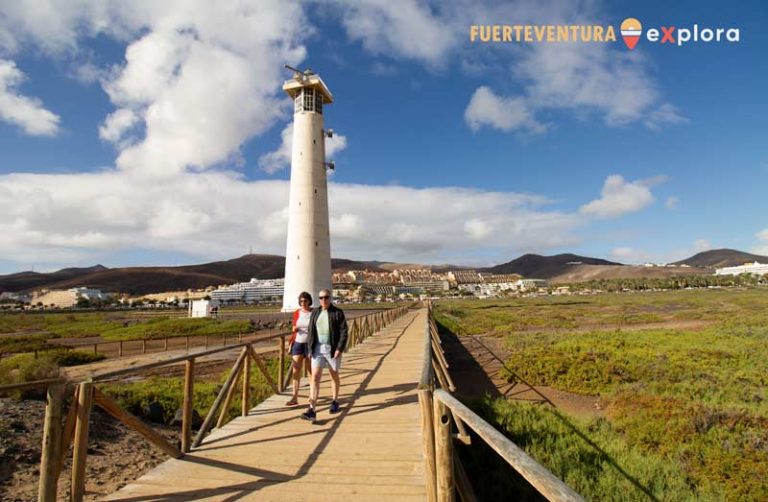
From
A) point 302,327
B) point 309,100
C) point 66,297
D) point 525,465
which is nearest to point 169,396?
point 302,327

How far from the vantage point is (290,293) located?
25062 millimetres

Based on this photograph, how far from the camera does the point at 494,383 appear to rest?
14.3 m

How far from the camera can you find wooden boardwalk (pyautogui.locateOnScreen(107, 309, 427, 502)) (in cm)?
357

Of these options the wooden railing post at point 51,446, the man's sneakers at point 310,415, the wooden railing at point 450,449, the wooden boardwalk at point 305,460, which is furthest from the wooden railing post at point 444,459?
the man's sneakers at point 310,415

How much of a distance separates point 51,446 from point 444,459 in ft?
9.78

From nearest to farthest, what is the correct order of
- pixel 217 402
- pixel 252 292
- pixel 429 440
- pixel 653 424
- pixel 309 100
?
1. pixel 429 440
2. pixel 217 402
3. pixel 653 424
4. pixel 309 100
5. pixel 252 292

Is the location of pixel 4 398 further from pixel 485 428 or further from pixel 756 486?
pixel 756 486

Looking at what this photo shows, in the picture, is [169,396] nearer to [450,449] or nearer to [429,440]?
[429,440]

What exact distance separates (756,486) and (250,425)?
6925 millimetres

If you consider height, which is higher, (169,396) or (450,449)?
(450,449)

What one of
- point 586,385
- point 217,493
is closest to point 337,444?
point 217,493

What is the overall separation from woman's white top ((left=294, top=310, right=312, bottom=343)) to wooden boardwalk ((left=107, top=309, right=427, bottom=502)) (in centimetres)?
105

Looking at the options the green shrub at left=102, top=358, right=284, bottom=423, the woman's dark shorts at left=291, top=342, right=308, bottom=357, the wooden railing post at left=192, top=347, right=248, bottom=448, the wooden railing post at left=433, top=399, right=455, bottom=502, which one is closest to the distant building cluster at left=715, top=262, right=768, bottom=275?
the green shrub at left=102, top=358, right=284, bottom=423

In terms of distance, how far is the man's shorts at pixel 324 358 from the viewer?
5809 mm
